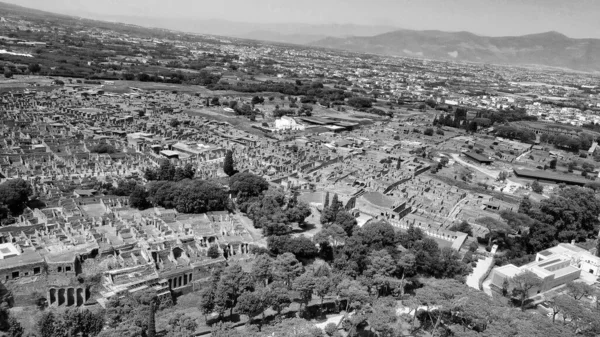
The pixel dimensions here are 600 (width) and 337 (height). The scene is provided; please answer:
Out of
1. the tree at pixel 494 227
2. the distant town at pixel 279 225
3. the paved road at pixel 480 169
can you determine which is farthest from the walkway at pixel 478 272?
the paved road at pixel 480 169

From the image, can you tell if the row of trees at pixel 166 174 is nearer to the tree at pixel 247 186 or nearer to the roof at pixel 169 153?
the tree at pixel 247 186

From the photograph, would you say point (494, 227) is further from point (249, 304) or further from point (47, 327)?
point (47, 327)

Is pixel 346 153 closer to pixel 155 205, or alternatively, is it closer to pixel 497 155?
pixel 497 155

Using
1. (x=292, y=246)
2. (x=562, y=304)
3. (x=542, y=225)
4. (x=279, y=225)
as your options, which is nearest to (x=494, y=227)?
(x=542, y=225)

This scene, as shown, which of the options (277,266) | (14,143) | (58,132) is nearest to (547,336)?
(277,266)

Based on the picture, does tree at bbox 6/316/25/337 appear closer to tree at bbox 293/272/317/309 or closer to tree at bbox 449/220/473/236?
tree at bbox 293/272/317/309

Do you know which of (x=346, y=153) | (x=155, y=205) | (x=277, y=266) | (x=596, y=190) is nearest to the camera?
(x=277, y=266)
